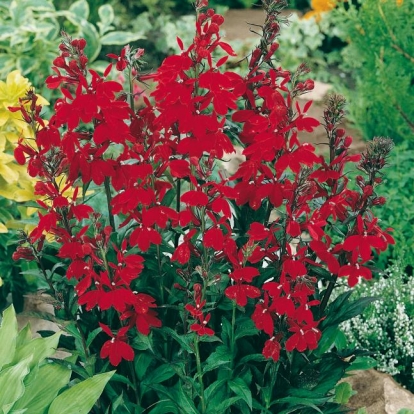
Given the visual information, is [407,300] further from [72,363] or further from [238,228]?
[72,363]

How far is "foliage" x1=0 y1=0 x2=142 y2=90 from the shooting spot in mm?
4004

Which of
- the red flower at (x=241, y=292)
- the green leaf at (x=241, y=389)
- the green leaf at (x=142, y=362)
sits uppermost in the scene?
the red flower at (x=241, y=292)

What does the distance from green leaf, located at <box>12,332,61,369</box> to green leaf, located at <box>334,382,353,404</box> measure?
1024 mm

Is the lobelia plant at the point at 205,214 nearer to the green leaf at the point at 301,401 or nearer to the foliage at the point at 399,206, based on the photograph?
the green leaf at the point at 301,401

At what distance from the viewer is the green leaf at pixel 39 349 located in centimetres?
216

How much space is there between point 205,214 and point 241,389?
1.78 ft

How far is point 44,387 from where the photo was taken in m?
2.17

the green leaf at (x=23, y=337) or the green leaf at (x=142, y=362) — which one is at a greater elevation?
the green leaf at (x=142, y=362)

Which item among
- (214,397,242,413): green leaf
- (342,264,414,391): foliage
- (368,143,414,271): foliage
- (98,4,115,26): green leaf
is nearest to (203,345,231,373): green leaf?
(214,397,242,413): green leaf

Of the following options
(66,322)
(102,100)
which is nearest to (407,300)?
(66,322)

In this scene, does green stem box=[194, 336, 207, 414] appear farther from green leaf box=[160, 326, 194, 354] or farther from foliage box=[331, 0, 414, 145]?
foliage box=[331, 0, 414, 145]

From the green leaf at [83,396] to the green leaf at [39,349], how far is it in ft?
0.52

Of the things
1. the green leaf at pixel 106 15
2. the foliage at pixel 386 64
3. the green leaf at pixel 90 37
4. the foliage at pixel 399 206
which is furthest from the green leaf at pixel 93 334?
the green leaf at pixel 106 15

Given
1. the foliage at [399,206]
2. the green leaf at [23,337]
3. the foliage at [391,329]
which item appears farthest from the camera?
the foliage at [399,206]
